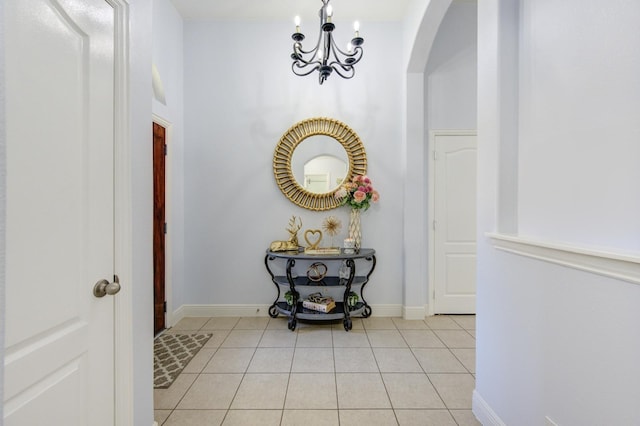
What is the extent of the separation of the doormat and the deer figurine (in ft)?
3.61

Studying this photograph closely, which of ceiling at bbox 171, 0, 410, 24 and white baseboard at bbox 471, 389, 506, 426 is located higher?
ceiling at bbox 171, 0, 410, 24

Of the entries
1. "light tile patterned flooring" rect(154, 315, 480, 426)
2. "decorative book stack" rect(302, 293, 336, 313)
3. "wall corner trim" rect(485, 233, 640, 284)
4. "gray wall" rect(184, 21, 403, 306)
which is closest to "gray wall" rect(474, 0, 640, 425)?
"wall corner trim" rect(485, 233, 640, 284)

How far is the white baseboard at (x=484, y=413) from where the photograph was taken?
1.59m

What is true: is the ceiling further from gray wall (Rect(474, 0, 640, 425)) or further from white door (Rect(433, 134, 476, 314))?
gray wall (Rect(474, 0, 640, 425))

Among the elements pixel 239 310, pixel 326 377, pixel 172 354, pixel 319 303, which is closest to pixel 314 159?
A: pixel 319 303

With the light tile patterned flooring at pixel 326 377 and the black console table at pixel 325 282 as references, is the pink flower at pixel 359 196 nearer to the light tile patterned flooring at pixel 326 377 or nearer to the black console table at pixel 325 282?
the black console table at pixel 325 282

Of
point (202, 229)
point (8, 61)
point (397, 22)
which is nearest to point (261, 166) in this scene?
point (202, 229)

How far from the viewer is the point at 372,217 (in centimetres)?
337

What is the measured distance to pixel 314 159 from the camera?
11.0ft

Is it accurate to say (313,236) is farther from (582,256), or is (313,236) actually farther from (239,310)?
(582,256)

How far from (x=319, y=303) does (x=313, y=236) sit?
2.46 feet

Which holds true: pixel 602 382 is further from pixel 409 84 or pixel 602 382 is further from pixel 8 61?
pixel 409 84

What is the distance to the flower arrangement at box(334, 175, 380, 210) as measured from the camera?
10.2 feet

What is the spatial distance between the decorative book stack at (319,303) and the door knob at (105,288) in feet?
6.81
